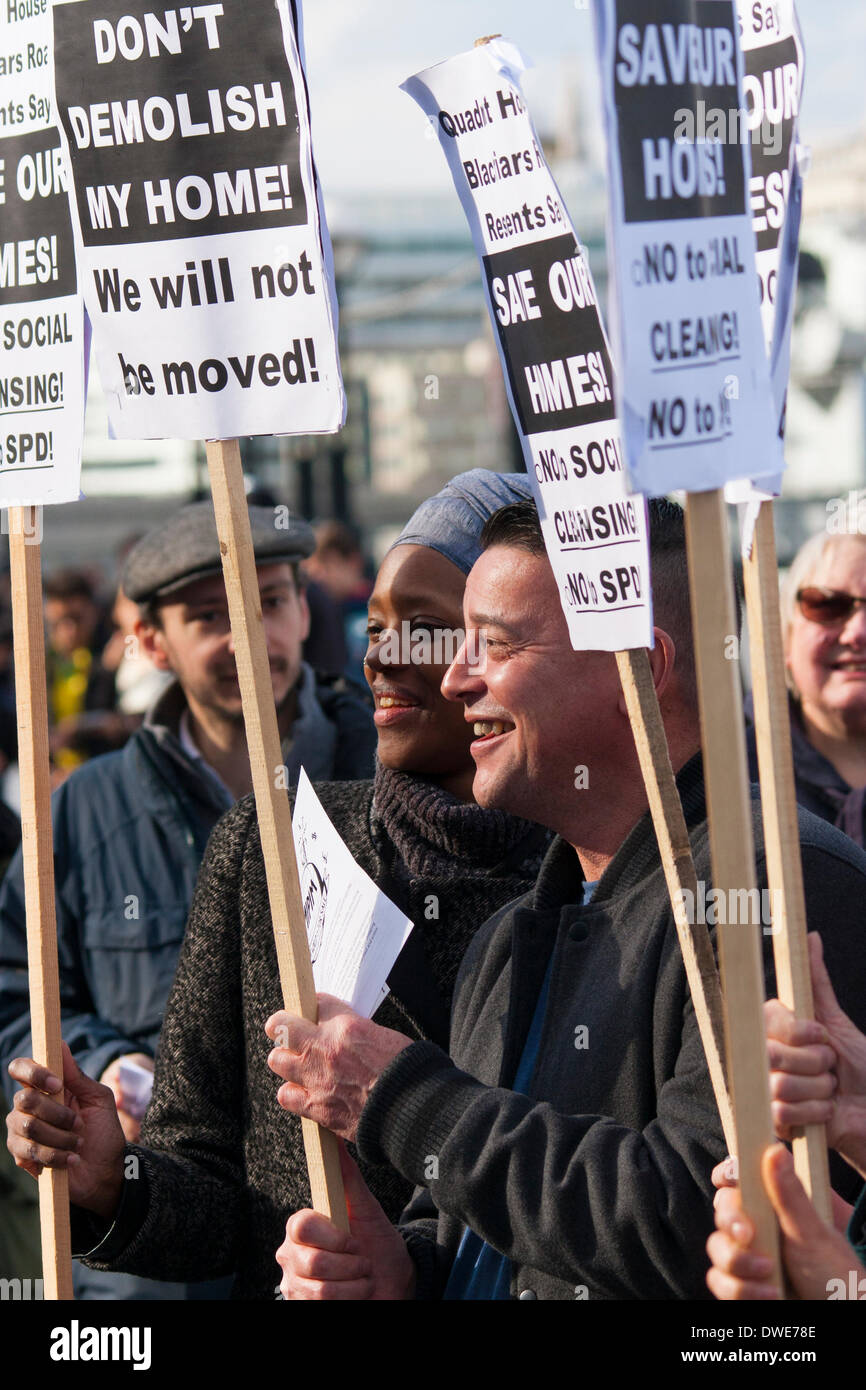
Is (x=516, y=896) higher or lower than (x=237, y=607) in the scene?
lower

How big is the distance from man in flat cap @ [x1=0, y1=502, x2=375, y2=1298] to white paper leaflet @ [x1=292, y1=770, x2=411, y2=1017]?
1.44m

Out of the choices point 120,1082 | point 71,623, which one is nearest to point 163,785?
point 120,1082

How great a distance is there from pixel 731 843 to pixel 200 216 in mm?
1033

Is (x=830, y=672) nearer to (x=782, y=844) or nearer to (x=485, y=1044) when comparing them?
(x=485, y=1044)

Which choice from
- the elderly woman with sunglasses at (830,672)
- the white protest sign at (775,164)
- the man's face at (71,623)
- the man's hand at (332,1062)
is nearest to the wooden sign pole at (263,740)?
the man's hand at (332,1062)

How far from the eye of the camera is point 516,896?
2857 millimetres

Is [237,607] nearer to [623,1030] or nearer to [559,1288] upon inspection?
[623,1030]

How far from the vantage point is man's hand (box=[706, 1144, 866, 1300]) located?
176 cm

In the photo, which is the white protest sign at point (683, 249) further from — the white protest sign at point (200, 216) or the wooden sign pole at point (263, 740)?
the wooden sign pole at point (263, 740)

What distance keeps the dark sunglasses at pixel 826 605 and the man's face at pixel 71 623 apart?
5.58m

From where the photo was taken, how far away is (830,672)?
14.4ft

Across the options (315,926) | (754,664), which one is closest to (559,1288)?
(315,926)

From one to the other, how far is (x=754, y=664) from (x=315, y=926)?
791mm

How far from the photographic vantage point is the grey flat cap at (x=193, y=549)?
4102 mm
